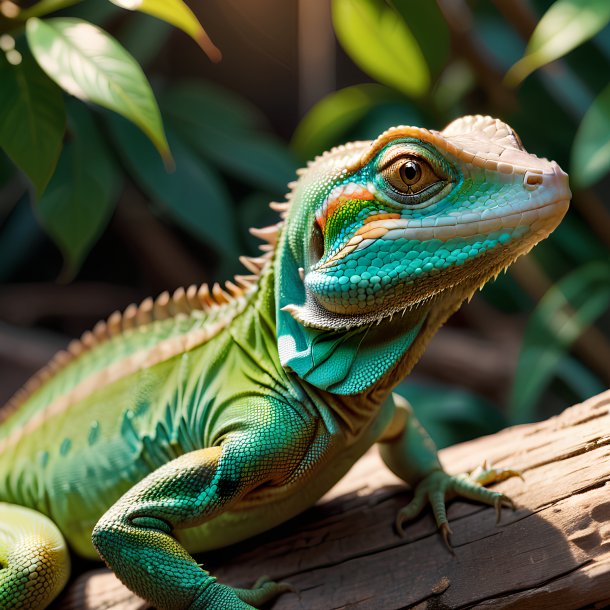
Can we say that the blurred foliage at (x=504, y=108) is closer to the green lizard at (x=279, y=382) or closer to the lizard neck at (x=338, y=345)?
the green lizard at (x=279, y=382)

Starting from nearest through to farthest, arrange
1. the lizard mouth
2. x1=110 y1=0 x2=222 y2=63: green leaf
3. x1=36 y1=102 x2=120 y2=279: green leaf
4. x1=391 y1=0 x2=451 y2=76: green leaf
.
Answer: the lizard mouth → x1=110 y1=0 x2=222 y2=63: green leaf → x1=36 y1=102 x2=120 y2=279: green leaf → x1=391 y1=0 x2=451 y2=76: green leaf

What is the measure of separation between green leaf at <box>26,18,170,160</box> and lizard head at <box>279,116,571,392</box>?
578mm

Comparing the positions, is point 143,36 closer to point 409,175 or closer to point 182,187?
point 182,187

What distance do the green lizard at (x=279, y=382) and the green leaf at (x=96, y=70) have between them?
1.82ft

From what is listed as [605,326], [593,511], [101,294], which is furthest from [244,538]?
[605,326]

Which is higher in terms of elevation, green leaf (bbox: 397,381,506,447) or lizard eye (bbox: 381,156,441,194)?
lizard eye (bbox: 381,156,441,194)

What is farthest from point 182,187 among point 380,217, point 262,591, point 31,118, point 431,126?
point 262,591

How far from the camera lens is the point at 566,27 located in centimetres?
323

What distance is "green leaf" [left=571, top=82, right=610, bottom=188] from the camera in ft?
10.8

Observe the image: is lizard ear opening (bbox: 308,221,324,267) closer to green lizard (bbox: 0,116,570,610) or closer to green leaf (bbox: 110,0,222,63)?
green lizard (bbox: 0,116,570,610)

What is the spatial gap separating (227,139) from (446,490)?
2.75m

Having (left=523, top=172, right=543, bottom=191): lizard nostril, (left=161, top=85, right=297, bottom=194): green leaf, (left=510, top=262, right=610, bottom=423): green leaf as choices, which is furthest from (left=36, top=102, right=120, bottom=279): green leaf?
(left=510, top=262, right=610, bottom=423): green leaf

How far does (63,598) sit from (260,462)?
3.68 ft

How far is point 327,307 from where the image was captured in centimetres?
226
